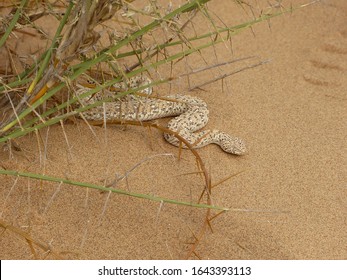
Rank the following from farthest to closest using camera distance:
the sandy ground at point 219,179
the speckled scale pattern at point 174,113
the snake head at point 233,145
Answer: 1. the speckled scale pattern at point 174,113
2. the snake head at point 233,145
3. the sandy ground at point 219,179

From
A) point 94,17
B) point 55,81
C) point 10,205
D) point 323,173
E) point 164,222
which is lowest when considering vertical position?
point 323,173

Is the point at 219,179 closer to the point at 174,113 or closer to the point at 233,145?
the point at 233,145

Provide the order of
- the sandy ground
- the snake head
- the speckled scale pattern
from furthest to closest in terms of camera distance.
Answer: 1. the speckled scale pattern
2. the snake head
3. the sandy ground

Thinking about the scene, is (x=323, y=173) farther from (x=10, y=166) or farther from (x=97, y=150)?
(x=10, y=166)

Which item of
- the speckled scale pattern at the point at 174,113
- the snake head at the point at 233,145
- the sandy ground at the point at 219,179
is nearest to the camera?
the sandy ground at the point at 219,179

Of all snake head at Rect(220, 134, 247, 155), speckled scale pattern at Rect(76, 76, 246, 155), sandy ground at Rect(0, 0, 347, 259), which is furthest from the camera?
speckled scale pattern at Rect(76, 76, 246, 155)

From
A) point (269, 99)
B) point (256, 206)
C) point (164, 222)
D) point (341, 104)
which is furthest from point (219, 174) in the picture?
point (341, 104)
